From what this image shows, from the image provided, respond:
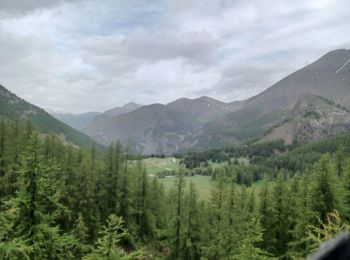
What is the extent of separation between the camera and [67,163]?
59.9 metres

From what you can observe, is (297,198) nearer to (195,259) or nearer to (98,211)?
(195,259)

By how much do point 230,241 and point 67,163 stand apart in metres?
34.1

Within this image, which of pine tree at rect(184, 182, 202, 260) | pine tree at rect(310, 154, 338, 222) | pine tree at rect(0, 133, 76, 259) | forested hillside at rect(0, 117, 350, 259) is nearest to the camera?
pine tree at rect(0, 133, 76, 259)

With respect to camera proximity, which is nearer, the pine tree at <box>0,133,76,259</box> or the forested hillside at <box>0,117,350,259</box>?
the pine tree at <box>0,133,76,259</box>

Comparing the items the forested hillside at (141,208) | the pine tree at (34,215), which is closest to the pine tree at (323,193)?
the forested hillside at (141,208)

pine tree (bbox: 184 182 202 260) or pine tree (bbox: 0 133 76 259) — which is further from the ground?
pine tree (bbox: 0 133 76 259)

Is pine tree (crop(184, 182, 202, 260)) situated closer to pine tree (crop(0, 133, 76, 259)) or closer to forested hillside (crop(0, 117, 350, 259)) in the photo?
forested hillside (crop(0, 117, 350, 259))

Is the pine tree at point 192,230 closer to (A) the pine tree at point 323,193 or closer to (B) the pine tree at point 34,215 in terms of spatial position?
(A) the pine tree at point 323,193

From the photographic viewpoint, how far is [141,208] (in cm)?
6100

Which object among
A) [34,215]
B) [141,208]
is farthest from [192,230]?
[34,215]

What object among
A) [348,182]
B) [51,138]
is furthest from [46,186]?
[51,138]

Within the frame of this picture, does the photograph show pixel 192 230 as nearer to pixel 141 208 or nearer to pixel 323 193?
pixel 141 208

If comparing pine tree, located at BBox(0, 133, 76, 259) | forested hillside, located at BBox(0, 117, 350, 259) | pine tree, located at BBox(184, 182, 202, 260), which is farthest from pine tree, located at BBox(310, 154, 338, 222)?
pine tree, located at BBox(0, 133, 76, 259)

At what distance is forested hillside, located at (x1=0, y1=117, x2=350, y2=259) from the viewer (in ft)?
57.5
